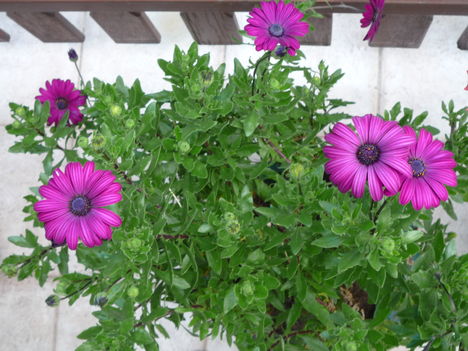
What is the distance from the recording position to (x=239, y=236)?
75 cm

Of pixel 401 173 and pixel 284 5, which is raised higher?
pixel 284 5

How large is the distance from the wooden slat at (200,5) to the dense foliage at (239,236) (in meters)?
0.37

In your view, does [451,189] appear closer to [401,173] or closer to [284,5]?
[401,173]

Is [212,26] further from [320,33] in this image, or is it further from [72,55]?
[72,55]

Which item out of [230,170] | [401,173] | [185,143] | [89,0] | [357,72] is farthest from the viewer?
[357,72]

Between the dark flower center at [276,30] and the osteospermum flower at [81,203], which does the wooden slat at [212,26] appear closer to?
the dark flower center at [276,30]

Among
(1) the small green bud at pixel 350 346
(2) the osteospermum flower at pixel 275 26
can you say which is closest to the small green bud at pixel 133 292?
(1) the small green bud at pixel 350 346

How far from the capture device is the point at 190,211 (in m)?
0.79

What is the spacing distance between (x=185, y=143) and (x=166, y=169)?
104 millimetres

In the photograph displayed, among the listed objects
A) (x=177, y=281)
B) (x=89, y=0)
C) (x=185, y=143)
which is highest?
(x=89, y=0)

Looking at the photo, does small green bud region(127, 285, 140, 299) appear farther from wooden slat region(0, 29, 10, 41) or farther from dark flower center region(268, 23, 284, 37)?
wooden slat region(0, 29, 10, 41)

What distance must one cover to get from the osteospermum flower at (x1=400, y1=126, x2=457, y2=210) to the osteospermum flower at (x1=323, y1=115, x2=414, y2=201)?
33mm

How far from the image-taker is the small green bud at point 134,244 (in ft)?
2.16

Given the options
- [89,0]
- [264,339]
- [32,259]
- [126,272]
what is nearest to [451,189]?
[264,339]
